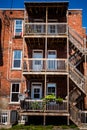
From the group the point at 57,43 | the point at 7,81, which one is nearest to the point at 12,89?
the point at 7,81

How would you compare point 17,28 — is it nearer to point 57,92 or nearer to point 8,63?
point 8,63

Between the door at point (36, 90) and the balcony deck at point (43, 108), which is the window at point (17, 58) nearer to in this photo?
the door at point (36, 90)

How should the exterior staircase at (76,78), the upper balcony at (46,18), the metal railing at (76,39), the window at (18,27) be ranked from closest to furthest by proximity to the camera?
the exterior staircase at (76,78) → the upper balcony at (46,18) → the metal railing at (76,39) → the window at (18,27)

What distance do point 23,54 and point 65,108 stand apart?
21.0 feet

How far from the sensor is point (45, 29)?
26.0 metres

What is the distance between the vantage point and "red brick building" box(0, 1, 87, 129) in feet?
78.0

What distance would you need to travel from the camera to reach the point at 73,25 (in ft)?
91.7

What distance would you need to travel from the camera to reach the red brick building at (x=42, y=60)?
23766 millimetres

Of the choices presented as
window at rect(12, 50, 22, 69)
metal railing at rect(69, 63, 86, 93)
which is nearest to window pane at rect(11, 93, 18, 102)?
window at rect(12, 50, 22, 69)

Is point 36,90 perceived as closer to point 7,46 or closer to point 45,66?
point 45,66

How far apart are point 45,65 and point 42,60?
815mm

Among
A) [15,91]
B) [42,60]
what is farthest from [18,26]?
[15,91]

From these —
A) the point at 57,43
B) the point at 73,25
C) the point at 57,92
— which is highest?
the point at 73,25

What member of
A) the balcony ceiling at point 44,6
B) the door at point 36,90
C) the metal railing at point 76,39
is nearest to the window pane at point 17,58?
the door at point 36,90
